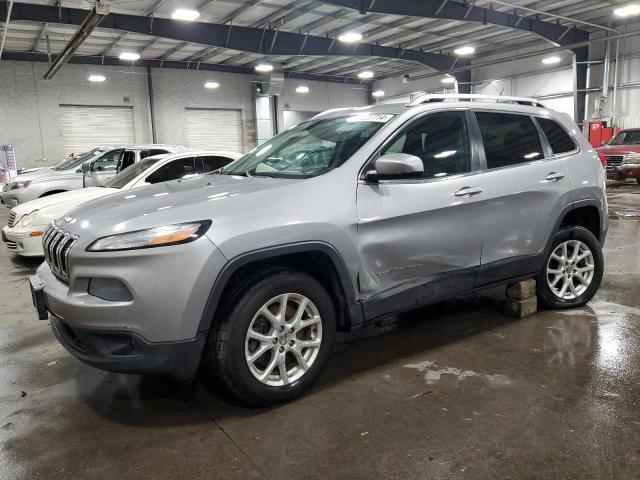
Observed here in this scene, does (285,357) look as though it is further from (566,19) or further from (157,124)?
(157,124)

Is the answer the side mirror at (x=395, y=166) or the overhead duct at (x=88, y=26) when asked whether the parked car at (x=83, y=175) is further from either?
the side mirror at (x=395, y=166)

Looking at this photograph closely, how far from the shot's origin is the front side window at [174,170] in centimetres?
709

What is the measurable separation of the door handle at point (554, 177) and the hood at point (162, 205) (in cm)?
206

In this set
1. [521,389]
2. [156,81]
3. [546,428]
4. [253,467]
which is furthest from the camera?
[156,81]

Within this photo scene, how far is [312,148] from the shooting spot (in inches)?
133

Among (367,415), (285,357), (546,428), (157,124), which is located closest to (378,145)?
(285,357)

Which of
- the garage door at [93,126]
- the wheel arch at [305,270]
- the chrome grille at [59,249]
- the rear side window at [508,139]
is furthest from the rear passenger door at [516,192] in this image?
the garage door at [93,126]

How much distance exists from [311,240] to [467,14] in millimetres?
13212

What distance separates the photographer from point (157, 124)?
2039 cm

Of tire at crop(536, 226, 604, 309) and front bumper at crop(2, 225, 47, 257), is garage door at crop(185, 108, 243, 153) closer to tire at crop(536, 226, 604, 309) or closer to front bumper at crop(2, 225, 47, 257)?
front bumper at crop(2, 225, 47, 257)

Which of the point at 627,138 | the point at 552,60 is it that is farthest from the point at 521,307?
the point at 552,60

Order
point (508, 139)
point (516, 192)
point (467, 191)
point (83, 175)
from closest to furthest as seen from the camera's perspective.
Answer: point (467, 191)
point (516, 192)
point (508, 139)
point (83, 175)

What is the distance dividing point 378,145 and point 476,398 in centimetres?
155

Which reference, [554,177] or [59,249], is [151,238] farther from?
[554,177]
